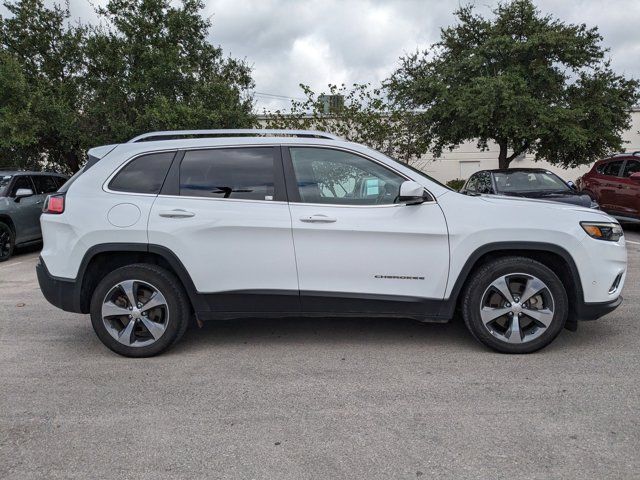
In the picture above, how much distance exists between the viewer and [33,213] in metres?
→ 9.86

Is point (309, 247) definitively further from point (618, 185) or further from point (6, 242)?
point (618, 185)

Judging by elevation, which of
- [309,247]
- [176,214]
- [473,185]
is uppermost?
[176,214]

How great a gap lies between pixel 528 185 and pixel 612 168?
3.78 meters

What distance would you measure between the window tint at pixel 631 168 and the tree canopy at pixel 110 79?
30.3 ft

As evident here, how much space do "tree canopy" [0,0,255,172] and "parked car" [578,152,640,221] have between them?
29.4ft

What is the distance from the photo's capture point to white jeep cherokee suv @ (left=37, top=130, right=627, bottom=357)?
3.82 meters

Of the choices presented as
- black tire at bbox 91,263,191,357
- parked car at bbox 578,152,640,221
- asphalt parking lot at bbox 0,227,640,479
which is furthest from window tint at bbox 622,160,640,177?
black tire at bbox 91,263,191,357

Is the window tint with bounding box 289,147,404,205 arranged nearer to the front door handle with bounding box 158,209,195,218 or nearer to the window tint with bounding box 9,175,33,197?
the front door handle with bounding box 158,209,195,218

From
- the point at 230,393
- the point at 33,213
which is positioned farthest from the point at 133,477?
the point at 33,213

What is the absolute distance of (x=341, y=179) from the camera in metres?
4.12

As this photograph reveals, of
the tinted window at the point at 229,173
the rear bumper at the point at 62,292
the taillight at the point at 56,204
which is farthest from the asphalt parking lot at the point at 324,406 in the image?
the tinted window at the point at 229,173

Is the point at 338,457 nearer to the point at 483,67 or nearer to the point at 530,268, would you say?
the point at 530,268

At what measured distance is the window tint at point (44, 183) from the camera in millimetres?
10281

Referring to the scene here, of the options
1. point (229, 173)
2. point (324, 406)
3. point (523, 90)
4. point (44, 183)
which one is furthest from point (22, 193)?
point (523, 90)
